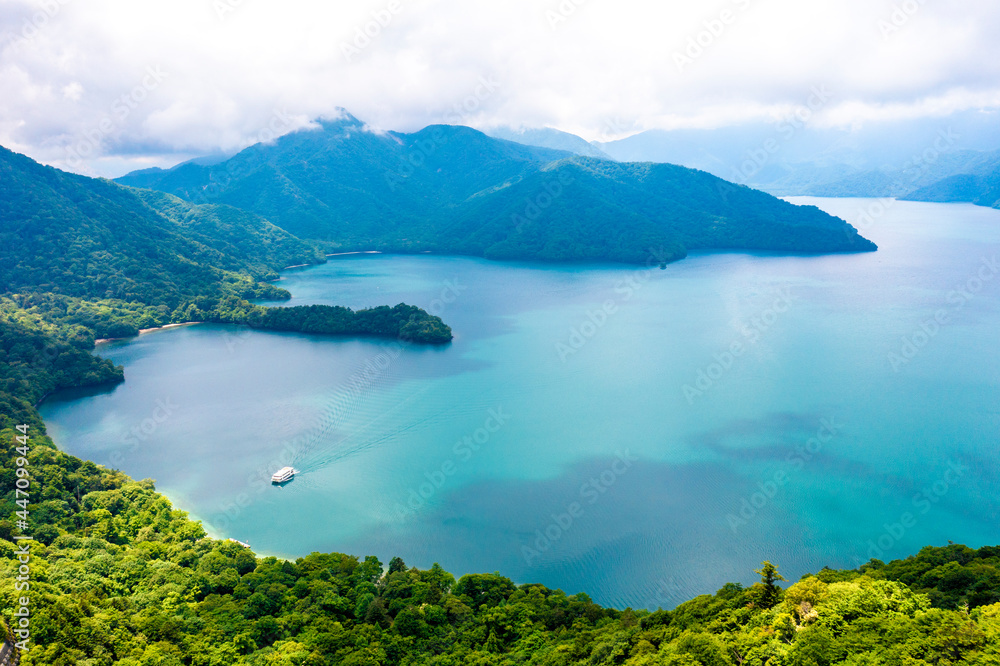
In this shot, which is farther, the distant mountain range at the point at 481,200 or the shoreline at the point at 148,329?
the distant mountain range at the point at 481,200

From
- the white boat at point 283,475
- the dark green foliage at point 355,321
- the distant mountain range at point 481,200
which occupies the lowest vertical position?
the white boat at point 283,475

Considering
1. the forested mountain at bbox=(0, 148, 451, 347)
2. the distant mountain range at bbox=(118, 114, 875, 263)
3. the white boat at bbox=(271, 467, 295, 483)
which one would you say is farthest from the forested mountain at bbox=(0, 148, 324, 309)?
the white boat at bbox=(271, 467, 295, 483)

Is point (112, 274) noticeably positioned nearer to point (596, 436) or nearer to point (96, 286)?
point (96, 286)

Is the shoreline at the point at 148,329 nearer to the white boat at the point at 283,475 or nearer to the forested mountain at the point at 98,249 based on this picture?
the forested mountain at the point at 98,249

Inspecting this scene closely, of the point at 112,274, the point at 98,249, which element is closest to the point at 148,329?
the point at 112,274

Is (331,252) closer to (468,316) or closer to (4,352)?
(468,316)

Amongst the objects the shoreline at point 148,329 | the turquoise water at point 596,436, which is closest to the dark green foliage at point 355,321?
the turquoise water at point 596,436
